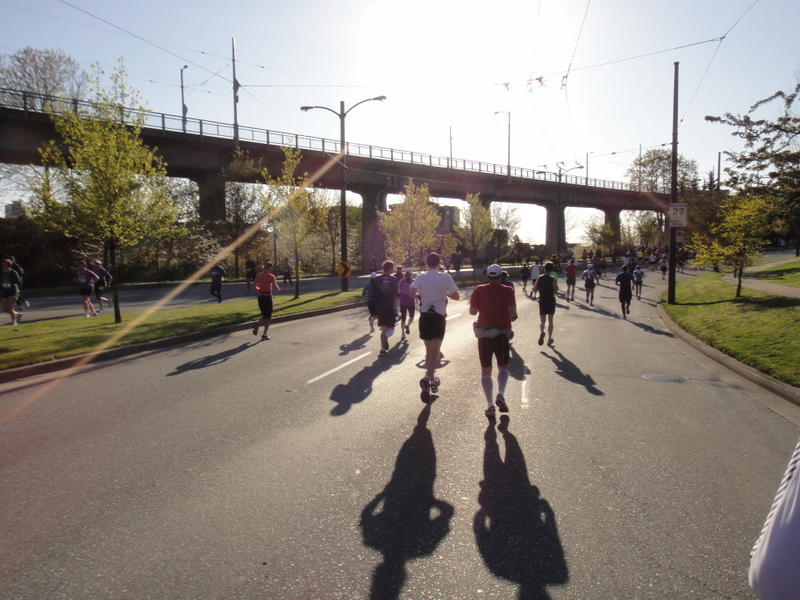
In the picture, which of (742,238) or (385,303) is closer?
(385,303)

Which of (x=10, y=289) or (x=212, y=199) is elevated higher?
(x=212, y=199)

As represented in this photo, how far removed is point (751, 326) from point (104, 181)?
52.5ft

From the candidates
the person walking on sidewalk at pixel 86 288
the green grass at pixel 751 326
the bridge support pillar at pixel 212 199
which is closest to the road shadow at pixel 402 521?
the green grass at pixel 751 326

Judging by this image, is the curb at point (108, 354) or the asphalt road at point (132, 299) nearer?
the curb at point (108, 354)

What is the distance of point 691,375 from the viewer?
9938mm

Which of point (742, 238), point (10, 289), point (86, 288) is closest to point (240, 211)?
point (86, 288)

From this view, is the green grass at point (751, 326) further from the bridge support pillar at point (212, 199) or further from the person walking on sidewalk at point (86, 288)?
the bridge support pillar at point (212, 199)

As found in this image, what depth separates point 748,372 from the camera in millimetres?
9758

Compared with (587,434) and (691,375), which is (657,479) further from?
(691,375)

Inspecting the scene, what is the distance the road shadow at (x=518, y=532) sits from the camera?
3.33 meters

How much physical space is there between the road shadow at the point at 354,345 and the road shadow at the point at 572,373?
4.01m

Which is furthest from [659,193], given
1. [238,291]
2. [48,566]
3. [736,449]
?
[48,566]

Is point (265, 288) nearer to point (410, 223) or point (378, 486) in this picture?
point (378, 486)

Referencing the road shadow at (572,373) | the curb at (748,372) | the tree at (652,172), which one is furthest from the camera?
the tree at (652,172)
